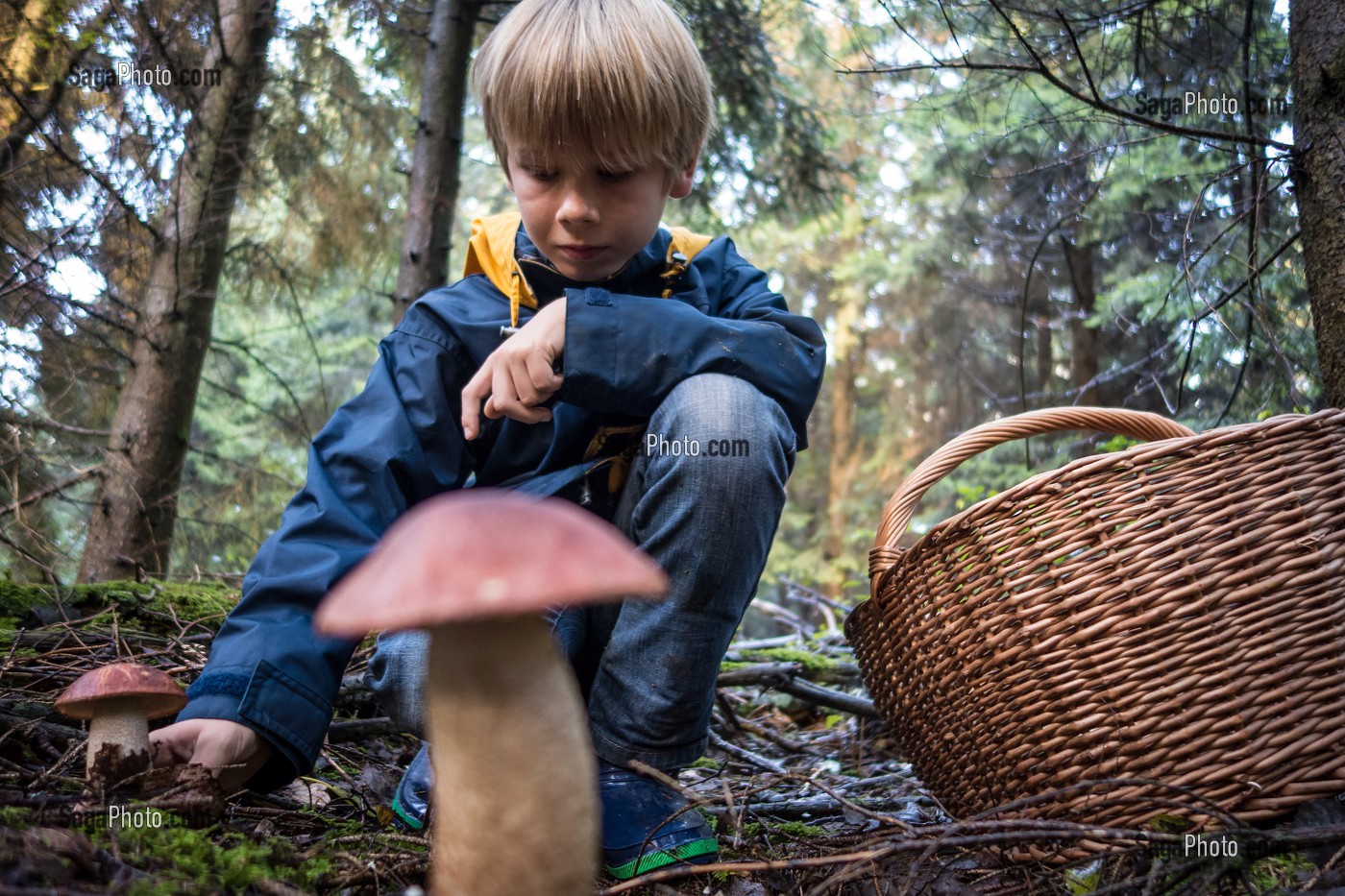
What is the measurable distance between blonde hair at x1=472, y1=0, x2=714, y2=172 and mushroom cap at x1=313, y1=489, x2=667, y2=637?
4.21ft

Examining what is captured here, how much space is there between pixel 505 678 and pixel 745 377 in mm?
1276

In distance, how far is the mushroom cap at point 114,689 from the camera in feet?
4.88

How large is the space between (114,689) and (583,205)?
1.34 metres

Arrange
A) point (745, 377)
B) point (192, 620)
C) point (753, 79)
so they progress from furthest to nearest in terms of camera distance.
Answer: point (753, 79) → point (192, 620) → point (745, 377)

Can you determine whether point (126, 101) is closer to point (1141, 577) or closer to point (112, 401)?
point (112, 401)

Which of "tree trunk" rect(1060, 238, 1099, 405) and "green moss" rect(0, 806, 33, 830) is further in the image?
"tree trunk" rect(1060, 238, 1099, 405)

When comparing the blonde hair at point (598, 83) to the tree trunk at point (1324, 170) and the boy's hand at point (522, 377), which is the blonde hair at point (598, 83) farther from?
the tree trunk at point (1324, 170)

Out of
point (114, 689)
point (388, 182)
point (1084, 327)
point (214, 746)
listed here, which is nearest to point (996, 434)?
point (214, 746)

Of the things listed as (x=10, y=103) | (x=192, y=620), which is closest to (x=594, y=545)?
(x=192, y=620)

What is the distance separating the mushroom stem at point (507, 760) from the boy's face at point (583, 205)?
127cm

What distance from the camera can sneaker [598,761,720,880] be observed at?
1.63 meters

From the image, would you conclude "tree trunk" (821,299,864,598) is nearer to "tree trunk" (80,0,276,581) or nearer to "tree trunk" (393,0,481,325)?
"tree trunk" (393,0,481,325)

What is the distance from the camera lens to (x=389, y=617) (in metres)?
0.81

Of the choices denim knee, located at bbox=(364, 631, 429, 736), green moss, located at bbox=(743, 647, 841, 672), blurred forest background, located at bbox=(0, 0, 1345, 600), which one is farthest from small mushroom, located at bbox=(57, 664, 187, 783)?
green moss, located at bbox=(743, 647, 841, 672)
